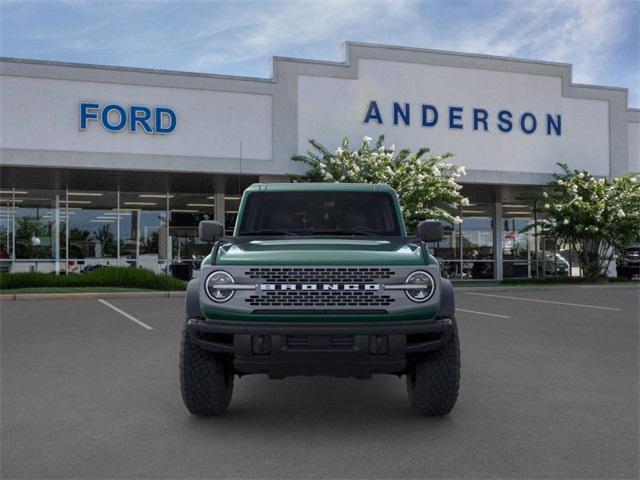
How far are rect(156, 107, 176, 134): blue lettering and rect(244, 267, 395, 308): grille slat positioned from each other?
18200 millimetres

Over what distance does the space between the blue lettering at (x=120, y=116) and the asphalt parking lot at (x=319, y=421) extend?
13080 mm

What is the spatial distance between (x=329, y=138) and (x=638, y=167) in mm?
14111

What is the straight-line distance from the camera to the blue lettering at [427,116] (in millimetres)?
25312

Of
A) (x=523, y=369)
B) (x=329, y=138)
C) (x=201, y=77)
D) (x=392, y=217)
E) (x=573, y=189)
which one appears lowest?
(x=523, y=369)

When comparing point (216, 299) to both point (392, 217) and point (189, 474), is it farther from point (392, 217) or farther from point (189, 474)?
point (392, 217)

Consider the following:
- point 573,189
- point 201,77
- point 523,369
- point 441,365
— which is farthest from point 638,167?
point 441,365

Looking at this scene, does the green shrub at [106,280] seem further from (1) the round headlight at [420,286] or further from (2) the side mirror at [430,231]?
(1) the round headlight at [420,286]

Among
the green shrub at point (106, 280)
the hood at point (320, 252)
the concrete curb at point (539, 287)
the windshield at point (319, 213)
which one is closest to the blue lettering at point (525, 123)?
the concrete curb at point (539, 287)

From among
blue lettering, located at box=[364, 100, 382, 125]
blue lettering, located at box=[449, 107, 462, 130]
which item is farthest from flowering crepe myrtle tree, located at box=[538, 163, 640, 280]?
blue lettering, located at box=[364, 100, 382, 125]

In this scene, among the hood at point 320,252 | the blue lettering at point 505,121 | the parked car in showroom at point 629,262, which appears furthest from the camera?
the parked car in showroom at point 629,262

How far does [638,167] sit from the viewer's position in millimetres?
28906

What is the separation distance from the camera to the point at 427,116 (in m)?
25.4

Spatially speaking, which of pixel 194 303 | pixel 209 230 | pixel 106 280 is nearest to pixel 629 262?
pixel 106 280

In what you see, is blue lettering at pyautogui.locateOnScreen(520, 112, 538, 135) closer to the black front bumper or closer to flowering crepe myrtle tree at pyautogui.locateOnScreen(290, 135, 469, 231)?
flowering crepe myrtle tree at pyautogui.locateOnScreen(290, 135, 469, 231)
